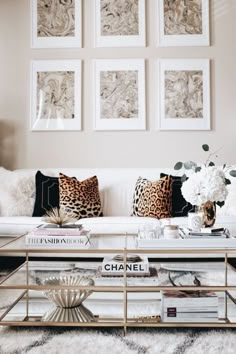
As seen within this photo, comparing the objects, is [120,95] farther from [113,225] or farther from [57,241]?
[57,241]

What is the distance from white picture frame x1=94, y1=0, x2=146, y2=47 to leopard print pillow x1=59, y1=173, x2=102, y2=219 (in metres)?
1.46

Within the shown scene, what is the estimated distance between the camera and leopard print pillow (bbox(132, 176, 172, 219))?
3.11m

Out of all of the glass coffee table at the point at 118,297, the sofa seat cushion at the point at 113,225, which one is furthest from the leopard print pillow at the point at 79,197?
the glass coffee table at the point at 118,297

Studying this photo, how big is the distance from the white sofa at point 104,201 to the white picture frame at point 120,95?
1.61ft

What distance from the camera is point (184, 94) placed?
12.4ft

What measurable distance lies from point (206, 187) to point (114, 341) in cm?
84

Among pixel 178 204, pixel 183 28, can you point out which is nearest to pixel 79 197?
pixel 178 204

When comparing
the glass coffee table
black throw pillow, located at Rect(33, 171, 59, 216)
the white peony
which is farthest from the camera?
black throw pillow, located at Rect(33, 171, 59, 216)

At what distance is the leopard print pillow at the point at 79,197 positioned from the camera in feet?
10.2

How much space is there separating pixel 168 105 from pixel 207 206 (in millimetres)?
1948

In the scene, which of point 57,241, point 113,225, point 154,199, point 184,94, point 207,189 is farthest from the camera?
point 184,94

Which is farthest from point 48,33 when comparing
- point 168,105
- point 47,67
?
point 168,105

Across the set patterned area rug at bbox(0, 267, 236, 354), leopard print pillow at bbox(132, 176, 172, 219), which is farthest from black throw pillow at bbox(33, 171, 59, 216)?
patterned area rug at bbox(0, 267, 236, 354)

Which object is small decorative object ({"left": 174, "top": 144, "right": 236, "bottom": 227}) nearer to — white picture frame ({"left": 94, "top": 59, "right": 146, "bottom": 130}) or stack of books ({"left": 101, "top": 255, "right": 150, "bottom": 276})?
stack of books ({"left": 101, "top": 255, "right": 150, "bottom": 276})
